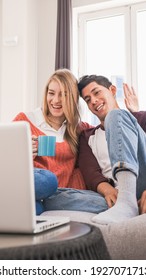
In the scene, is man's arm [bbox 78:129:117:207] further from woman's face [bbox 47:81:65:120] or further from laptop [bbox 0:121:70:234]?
laptop [bbox 0:121:70:234]

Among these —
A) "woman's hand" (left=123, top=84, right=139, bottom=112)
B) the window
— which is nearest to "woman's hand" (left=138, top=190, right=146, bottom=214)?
"woman's hand" (left=123, top=84, right=139, bottom=112)

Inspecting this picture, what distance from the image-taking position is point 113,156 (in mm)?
1272

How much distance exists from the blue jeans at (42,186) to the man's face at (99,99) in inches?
25.6

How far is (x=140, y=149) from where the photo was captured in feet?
4.58

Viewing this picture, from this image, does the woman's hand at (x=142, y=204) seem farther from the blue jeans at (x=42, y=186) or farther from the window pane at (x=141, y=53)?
the window pane at (x=141, y=53)

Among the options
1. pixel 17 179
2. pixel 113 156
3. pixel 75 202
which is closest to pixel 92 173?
pixel 75 202

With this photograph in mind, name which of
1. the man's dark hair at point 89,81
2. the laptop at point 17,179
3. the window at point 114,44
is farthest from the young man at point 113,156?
the window at point 114,44

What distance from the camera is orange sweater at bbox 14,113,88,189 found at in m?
1.73

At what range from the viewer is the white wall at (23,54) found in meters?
3.28

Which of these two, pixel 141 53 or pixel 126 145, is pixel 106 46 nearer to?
pixel 141 53

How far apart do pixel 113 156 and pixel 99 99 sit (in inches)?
27.1

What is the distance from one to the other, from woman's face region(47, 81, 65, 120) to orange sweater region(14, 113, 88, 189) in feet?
→ 0.51

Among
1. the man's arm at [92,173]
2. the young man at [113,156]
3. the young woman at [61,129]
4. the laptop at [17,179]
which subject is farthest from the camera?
the young woman at [61,129]
